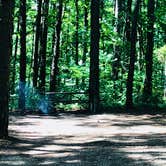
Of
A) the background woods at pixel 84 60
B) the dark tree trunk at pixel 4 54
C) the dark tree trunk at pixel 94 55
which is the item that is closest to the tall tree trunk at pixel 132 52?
the background woods at pixel 84 60

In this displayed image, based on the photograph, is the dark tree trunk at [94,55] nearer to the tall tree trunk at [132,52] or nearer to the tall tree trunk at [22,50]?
the tall tree trunk at [132,52]

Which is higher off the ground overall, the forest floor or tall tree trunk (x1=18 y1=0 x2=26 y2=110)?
tall tree trunk (x1=18 y1=0 x2=26 y2=110)

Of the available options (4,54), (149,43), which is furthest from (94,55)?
(4,54)

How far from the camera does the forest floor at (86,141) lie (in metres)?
10.4

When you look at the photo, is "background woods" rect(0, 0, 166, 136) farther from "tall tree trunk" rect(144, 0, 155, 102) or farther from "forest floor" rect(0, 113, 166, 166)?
"forest floor" rect(0, 113, 166, 166)

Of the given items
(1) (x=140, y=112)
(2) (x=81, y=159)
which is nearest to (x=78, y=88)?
(1) (x=140, y=112)

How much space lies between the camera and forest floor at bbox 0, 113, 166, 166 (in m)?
10.4

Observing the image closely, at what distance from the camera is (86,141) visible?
1335 cm

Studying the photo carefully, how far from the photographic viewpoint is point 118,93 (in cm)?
2788

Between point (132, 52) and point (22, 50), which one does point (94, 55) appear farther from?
point (22, 50)

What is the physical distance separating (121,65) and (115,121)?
1353 cm

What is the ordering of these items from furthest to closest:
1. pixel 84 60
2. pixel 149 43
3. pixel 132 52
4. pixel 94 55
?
pixel 84 60, pixel 149 43, pixel 132 52, pixel 94 55

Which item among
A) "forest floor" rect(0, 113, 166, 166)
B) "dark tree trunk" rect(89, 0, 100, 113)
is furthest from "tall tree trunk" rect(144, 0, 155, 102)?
"forest floor" rect(0, 113, 166, 166)

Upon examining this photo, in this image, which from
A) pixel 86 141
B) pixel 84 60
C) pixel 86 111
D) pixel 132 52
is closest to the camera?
pixel 86 141
